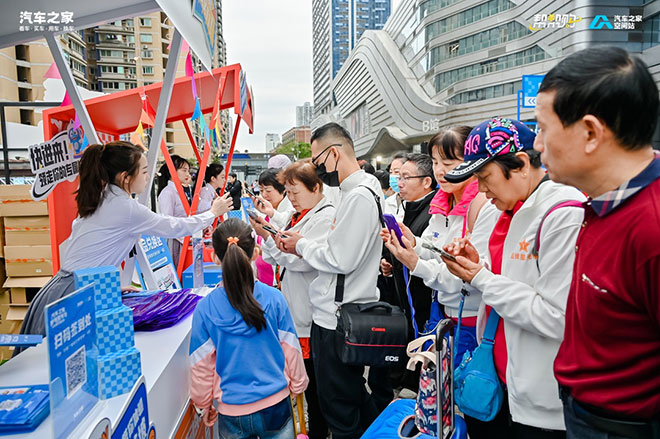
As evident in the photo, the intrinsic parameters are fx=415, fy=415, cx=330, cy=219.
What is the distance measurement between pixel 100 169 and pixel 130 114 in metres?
3.83

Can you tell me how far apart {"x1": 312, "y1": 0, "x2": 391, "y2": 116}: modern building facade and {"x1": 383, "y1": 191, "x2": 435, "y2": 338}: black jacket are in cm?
11451

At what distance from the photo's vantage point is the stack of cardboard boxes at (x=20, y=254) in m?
3.99

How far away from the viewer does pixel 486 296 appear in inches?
58.8

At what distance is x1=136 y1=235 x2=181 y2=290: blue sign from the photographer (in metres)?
3.81

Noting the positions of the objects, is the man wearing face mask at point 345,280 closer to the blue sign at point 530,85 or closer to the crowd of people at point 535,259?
the crowd of people at point 535,259

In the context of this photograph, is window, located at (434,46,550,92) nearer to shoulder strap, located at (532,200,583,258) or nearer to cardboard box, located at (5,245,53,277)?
cardboard box, located at (5,245,53,277)

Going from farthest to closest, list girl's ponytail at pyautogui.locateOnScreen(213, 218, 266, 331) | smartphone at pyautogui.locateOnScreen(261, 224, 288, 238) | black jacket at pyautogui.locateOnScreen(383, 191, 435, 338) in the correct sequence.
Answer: black jacket at pyautogui.locateOnScreen(383, 191, 435, 338), smartphone at pyautogui.locateOnScreen(261, 224, 288, 238), girl's ponytail at pyautogui.locateOnScreen(213, 218, 266, 331)

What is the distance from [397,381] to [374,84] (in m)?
51.5

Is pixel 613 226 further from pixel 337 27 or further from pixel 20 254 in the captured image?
pixel 337 27

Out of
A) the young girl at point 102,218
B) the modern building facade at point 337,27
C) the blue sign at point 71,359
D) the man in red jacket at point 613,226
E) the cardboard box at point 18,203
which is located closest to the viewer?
the man in red jacket at point 613,226

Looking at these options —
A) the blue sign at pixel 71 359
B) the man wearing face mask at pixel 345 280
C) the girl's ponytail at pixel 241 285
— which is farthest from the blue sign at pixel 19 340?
the man wearing face mask at pixel 345 280

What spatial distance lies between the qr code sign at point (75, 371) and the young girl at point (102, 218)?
4.53ft

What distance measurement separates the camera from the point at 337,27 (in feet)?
403

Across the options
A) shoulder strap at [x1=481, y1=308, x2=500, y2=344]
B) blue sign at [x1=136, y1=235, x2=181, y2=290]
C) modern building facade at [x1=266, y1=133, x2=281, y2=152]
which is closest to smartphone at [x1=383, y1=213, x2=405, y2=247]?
shoulder strap at [x1=481, y1=308, x2=500, y2=344]
